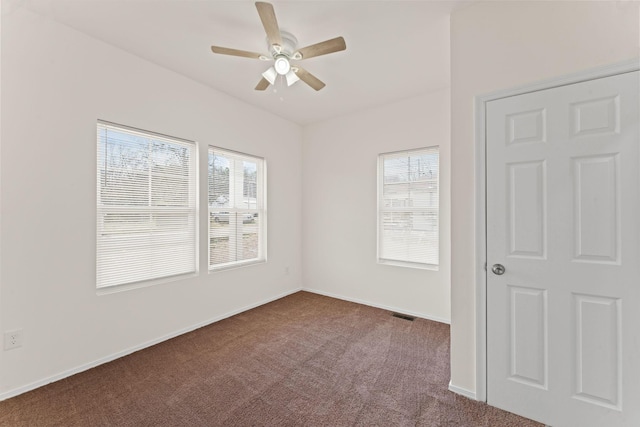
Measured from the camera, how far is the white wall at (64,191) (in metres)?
1.99

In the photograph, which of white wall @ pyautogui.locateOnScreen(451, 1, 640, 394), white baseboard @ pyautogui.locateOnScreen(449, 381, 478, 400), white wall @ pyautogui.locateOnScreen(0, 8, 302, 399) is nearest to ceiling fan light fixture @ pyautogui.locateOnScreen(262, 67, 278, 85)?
white wall @ pyautogui.locateOnScreen(0, 8, 302, 399)

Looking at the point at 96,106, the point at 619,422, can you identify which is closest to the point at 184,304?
the point at 96,106

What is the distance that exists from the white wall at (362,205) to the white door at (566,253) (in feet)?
4.77

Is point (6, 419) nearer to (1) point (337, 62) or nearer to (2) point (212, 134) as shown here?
(2) point (212, 134)

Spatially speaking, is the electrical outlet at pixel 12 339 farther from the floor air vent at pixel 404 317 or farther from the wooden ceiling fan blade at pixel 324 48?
the floor air vent at pixel 404 317

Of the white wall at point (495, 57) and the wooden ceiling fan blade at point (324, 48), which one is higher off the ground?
the wooden ceiling fan blade at point (324, 48)

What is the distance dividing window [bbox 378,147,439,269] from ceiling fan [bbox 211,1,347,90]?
1743mm

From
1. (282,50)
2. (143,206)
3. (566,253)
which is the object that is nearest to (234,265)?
(143,206)

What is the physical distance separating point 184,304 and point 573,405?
3398 millimetres

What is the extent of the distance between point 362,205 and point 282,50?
7.77 feet

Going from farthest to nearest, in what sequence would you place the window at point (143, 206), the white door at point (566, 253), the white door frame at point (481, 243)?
the window at point (143, 206), the white door frame at point (481, 243), the white door at point (566, 253)

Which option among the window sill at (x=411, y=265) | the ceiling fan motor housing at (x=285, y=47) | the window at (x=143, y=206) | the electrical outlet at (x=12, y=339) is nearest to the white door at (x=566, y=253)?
the window sill at (x=411, y=265)

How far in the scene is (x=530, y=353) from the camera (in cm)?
177

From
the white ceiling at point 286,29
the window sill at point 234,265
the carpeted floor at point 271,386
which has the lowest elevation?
the carpeted floor at point 271,386
